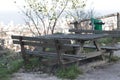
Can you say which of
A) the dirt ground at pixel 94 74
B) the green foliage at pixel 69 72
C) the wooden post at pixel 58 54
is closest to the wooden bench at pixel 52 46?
the wooden post at pixel 58 54

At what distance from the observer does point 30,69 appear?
31.3ft

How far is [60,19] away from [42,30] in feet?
4.16

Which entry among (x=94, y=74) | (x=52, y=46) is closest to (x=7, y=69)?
(x=52, y=46)

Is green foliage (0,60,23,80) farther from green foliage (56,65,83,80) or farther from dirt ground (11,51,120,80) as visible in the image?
A: green foliage (56,65,83,80)

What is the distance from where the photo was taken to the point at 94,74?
8.95 m

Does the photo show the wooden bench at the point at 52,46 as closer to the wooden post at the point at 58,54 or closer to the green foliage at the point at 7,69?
the wooden post at the point at 58,54

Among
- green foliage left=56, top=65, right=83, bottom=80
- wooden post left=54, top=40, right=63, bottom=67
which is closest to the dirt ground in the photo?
green foliage left=56, top=65, right=83, bottom=80

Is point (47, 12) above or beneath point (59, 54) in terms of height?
above

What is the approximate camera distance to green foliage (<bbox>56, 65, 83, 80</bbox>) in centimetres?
859

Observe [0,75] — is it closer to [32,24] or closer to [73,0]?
[73,0]

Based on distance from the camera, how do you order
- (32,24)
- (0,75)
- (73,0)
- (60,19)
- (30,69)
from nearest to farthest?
(0,75) → (30,69) → (73,0) → (60,19) → (32,24)

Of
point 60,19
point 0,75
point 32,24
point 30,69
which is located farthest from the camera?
point 32,24

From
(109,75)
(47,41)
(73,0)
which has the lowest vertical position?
(109,75)

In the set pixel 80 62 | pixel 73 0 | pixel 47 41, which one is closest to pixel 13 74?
pixel 47 41
